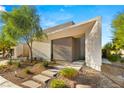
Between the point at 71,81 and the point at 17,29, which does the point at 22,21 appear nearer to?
the point at 17,29

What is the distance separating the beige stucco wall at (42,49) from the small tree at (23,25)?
12cm

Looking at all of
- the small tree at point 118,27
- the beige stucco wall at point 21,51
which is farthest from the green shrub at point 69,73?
the small tree at point 118,27

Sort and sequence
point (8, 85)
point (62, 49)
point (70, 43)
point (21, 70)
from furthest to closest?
point (70, 43)
point (62, 49)
point (21, 70)
point (8, 85)

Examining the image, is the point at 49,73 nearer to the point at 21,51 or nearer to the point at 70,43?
the point at 21,51

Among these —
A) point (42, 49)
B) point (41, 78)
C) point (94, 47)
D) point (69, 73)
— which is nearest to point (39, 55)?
point (42, 49)

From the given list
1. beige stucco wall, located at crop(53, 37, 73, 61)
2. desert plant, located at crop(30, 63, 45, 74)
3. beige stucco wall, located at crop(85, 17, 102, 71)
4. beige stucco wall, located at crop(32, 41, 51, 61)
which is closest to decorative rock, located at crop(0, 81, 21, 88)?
desert plant, located at crop(30, 63, 45, 74)

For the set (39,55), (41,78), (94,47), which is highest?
(94,47)

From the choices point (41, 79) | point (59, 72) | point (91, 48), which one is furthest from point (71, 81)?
point (91, 48)

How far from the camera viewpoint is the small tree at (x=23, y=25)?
504 centimetres

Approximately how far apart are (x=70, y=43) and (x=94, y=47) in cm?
78

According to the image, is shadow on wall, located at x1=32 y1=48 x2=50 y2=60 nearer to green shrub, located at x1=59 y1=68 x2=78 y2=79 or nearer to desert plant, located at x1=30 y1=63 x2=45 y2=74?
desert plant, located at x1=30 y1=63 x2=45 y2=74

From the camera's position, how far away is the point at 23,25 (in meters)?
5.18

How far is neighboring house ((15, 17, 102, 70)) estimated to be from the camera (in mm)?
5144

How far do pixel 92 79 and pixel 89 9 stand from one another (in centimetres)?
174
